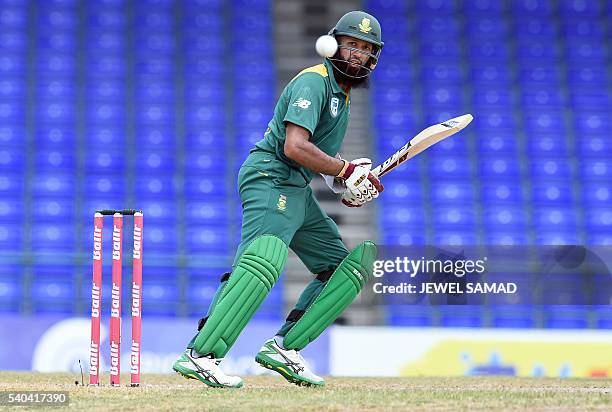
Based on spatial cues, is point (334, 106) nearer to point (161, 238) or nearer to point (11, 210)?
point (161, 238)

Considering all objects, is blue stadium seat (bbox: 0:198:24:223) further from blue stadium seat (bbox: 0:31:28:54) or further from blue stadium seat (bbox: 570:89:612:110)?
blue stadium seat (bbox: 570:89:612:110)

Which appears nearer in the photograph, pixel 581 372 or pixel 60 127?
pixel 581 372

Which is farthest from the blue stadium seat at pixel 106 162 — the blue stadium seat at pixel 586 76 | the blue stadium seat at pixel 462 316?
the blue stadium seat at pixel 586 76

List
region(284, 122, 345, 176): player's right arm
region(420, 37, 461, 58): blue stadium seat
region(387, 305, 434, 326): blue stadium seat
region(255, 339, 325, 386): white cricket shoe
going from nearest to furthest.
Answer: region(284, 122, 345, 176): player's right arm < region(255, 339, 325, 386): white cricket shoe < region(387, 305, 434, 326): blue stadium seat < region(420, 37, 461, 58): blue stadium seat

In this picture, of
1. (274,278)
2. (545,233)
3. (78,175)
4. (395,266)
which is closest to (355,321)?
(395,266)

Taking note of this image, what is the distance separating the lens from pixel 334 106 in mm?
4660

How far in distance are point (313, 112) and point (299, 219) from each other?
500 millimetres

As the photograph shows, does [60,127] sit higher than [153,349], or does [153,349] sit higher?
[60,127]

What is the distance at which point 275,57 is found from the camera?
12.0 meters

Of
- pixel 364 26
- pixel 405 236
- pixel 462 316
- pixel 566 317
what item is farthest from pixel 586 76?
pixel 364 26

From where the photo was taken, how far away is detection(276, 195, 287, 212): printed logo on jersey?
4.60 m

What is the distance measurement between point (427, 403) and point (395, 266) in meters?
3.68

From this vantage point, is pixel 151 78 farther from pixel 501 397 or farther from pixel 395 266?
pixel 501 397

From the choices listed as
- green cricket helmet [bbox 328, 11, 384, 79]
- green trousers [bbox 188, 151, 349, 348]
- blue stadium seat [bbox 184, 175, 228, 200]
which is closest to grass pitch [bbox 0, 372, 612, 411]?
green trousers [bbox 188, 151, 349, 348]
